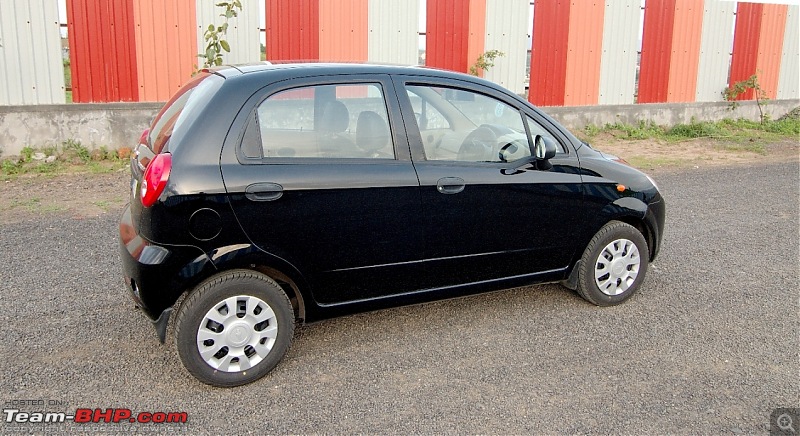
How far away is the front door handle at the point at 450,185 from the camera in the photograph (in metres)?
3.99

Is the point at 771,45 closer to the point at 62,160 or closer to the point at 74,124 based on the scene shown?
the point at 74,124

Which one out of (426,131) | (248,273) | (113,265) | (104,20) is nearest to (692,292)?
(426,131)

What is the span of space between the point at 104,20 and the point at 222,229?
7251 millimetres

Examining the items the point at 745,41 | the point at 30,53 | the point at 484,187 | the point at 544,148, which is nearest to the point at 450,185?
the point at 484,187

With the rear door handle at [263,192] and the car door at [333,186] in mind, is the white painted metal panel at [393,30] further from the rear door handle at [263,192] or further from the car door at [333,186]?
the rear door handle at [263,192]

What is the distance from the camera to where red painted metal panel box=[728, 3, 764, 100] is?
15172 millimetres

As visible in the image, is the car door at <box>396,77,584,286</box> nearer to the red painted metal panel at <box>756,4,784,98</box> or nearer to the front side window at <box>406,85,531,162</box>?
the front side window at <box>406,85,531,162</box>

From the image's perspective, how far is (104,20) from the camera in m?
9.38

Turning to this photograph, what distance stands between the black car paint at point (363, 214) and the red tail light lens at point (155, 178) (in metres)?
0.04

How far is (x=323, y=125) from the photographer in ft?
12.6

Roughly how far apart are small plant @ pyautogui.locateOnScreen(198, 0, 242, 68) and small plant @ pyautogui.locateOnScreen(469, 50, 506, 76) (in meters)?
4.23

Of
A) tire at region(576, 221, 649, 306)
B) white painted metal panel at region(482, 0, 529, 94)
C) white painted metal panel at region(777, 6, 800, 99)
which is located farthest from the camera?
white painted metal panel at region(777, 6, 800, 99)

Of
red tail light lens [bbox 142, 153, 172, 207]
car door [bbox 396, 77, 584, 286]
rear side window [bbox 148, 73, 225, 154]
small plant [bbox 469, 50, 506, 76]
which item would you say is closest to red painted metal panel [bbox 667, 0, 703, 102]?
small plant [bbox 469, 50, 506, 76]

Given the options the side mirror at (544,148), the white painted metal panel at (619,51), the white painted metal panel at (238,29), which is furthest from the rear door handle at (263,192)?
the white painted metal panel at (619,51)
